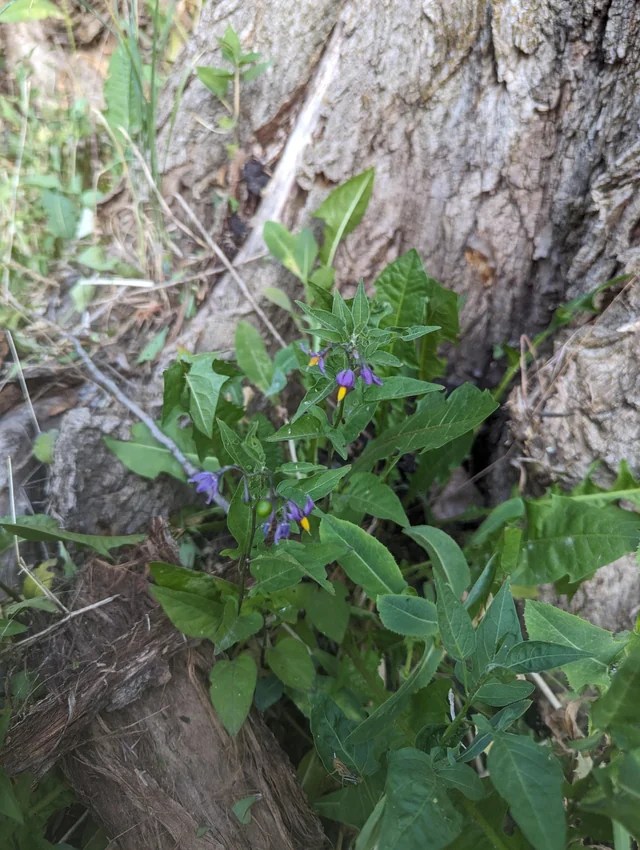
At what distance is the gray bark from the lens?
2.00 metres

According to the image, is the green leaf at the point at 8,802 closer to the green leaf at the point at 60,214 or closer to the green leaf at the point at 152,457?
the green leaf at the point at 152,457

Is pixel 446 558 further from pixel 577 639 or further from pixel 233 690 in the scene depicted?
pixel 233 690

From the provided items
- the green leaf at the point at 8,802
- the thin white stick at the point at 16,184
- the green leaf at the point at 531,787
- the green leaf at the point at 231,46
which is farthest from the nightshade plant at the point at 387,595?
the thin white stick at the point at 16,184

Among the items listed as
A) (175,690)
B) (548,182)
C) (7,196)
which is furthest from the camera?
(7,196)

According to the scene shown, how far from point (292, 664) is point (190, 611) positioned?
1.10 feet

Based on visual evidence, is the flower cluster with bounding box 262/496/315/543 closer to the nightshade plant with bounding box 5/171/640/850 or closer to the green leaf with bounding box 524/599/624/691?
the nightshade plant with bounding box 5/171/640/850

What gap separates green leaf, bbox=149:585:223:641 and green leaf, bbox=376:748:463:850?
0.56m

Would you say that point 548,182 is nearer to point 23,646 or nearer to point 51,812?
point 23,646

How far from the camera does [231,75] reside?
227 centimetres

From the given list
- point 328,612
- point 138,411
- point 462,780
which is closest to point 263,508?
point 328,612

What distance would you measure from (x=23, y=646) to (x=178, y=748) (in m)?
0.49

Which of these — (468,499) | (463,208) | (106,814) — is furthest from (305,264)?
(106,814)

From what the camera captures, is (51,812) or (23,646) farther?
(23,646)

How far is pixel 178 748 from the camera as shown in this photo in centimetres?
157
